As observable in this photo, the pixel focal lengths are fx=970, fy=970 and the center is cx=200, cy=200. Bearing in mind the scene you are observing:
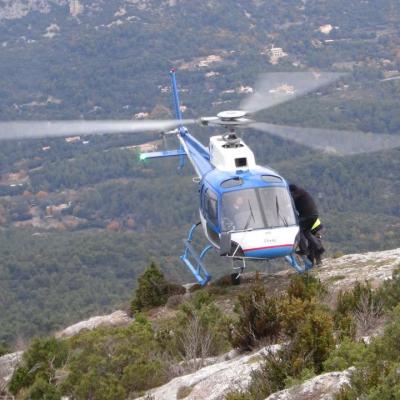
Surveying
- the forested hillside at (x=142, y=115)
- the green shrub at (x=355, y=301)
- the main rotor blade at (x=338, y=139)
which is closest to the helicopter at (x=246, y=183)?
the main rotor blade at (x=338, y=139)

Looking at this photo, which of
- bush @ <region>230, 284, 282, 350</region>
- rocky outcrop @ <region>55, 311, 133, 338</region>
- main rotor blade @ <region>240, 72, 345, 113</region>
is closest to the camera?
bush @ <region>230, 284, 282, 350</region>

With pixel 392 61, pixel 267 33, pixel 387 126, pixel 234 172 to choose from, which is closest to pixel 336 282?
pixel 234 172

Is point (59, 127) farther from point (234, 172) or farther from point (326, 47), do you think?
point (326, 47)

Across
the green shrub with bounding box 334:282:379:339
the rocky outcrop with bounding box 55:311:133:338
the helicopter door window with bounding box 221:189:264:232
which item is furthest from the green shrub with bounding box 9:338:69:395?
the rocky outcrop with bounding box 55:311:133:338

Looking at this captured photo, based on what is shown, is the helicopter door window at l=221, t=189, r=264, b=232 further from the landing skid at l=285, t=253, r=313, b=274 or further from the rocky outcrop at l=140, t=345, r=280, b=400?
the rocky outcrop at l=140, t=345, r=280, b=400

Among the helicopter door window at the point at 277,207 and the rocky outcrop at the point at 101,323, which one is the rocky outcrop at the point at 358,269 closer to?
the helicopter door window at the point at 277,207

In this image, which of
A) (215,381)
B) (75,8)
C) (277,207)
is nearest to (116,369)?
(215,381)

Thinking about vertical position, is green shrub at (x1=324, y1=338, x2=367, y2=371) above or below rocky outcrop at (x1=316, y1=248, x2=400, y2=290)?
above
